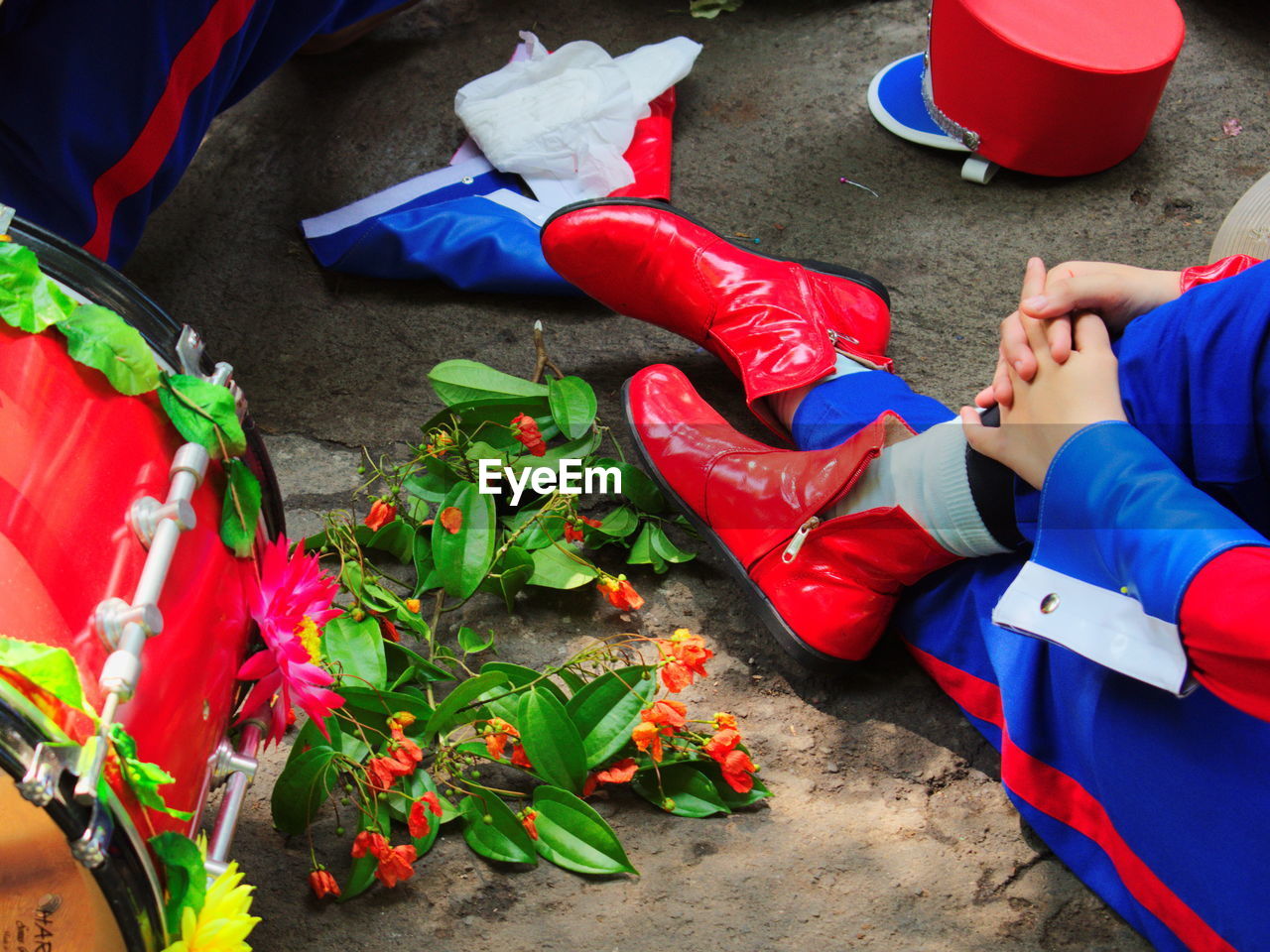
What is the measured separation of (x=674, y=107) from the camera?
1950mm

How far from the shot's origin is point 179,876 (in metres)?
0.71

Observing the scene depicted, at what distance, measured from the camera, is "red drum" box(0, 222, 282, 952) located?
0.62 meters

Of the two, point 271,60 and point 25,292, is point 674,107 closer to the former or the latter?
point 271,60

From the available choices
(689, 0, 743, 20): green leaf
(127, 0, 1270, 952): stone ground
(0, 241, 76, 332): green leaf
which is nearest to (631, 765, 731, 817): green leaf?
(127, 0, 1270, 952): stone ground

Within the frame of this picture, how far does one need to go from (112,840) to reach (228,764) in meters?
0.18

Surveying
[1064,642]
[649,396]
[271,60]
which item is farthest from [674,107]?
[1064,642]

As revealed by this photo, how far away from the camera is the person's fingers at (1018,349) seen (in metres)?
0.92

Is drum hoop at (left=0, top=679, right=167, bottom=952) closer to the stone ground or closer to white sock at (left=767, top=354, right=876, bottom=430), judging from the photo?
the stone ground

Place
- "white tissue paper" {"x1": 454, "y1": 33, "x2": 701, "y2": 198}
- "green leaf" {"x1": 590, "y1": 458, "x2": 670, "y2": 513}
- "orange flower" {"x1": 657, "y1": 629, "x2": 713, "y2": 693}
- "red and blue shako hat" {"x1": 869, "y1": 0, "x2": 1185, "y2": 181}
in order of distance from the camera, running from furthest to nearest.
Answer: "white tissue paper" {"x1": 454, "y1": 33, "x2": 701, "y2": 198} → "red and blue shako hat" {"x1": 869, "y1": 0, "x2": 1185, "y2": 181} → "green leaf" {"x1": 590, "y1": 458, "x2": 670, "y2": 513} → "orange flower" {"x1": 657, "y1": 629, "x2": 713, "y2": 693}

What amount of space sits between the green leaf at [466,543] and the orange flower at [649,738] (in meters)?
0.28

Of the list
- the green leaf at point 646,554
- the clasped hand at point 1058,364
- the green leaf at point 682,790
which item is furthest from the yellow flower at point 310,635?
the clasped hand at point 1058,364

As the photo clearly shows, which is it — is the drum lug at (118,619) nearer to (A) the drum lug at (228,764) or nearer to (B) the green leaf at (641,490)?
(A) the drum lug at (228,764)

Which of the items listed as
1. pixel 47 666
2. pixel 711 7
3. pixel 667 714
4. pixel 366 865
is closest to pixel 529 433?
pixel 667 714

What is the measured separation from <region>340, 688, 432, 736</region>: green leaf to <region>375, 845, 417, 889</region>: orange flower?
0.14 meters
